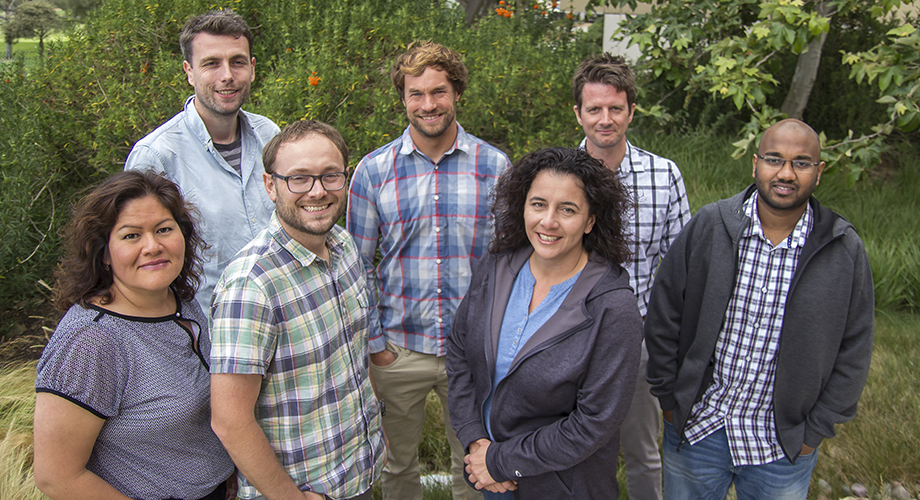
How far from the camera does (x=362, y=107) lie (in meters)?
5.14

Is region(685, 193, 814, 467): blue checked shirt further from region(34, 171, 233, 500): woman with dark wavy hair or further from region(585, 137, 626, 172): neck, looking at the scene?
region(34, 171, 233, 500): woman with dark wavy hair

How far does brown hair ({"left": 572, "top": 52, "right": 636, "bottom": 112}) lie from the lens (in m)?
2.88

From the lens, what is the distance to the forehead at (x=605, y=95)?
2863 mm

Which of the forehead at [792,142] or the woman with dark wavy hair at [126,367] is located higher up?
the forehead at [792,142]

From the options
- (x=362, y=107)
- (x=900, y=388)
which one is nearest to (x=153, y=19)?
(x=362, y=107)

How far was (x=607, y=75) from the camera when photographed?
9.45ft

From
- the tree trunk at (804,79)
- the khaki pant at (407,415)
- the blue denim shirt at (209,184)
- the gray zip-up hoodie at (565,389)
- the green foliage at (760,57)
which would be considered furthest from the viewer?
the tree trunk at (804,79)

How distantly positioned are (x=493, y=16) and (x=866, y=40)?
4.26 metres

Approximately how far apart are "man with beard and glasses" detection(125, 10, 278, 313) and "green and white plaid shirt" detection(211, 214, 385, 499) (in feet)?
2.27

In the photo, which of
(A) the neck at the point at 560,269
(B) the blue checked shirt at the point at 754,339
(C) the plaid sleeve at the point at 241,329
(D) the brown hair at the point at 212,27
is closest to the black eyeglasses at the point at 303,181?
(C) the plaid sleeve at the point at 241,329

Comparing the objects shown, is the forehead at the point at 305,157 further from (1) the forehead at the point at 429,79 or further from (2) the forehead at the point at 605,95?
(2) the forehead at the point at 605,95

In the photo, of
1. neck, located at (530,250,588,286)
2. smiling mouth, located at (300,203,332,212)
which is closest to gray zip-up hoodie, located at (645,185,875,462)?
neck, located at (530,250,588,286)

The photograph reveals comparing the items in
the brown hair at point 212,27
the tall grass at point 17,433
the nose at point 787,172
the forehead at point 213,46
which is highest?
the brown hair at point 212,27

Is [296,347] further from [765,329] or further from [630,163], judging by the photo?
[630,163]
